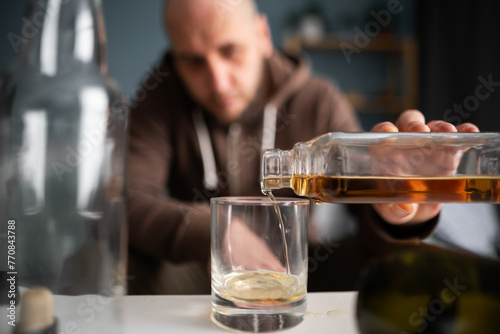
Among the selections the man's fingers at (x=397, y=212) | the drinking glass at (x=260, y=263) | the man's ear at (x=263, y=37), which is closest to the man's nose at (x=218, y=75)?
the man's ear at (x=263, y=37)

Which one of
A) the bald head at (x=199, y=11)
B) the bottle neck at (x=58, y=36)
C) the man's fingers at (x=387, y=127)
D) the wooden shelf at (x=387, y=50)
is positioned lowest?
the man's fingers at (x=387, y=127)

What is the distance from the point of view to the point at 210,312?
1.54 feet

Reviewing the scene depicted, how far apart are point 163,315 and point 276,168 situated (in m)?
0.20

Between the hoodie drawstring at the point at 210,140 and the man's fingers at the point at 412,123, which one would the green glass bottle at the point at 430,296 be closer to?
the man's fingers at the point at 412,123

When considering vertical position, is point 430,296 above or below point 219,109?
below

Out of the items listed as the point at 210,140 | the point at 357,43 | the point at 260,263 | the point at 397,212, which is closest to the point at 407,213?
the point at 397,212

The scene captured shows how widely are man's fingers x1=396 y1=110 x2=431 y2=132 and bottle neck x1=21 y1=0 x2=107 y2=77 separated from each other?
38cm

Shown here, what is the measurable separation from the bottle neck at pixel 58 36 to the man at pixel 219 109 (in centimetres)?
75

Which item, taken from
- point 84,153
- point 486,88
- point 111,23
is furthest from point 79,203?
point 111,23

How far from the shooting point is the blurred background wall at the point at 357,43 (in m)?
2.57

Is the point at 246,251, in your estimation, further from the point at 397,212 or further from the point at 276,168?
the point at 397,212

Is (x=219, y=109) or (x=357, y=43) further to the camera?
(x=357, y=43)

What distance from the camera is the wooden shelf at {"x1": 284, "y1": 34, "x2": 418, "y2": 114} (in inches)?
105

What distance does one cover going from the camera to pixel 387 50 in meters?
2.76
